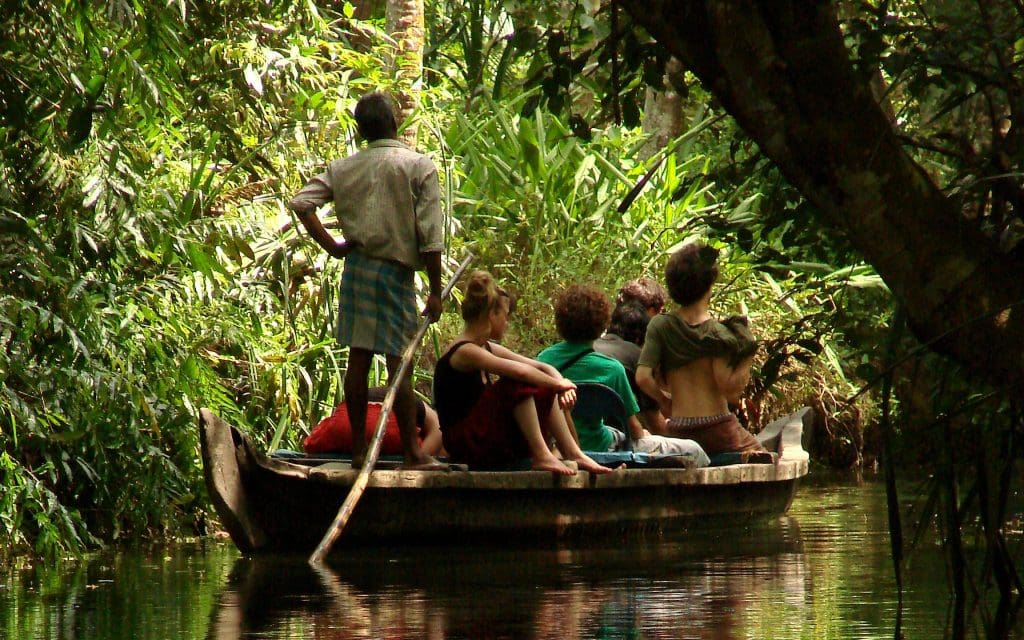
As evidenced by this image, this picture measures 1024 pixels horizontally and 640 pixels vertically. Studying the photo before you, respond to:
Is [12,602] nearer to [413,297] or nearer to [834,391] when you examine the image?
[413,297]

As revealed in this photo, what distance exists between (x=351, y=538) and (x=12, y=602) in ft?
6.11

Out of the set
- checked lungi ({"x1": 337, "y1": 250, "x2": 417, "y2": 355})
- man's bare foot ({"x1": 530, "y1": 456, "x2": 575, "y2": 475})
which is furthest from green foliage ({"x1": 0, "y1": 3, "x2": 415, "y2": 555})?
man's bare foot ({"x1": 530, "y1": 456, "x2": 575, "y2": 475})

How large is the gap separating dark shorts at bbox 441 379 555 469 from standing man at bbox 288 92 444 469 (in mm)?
265

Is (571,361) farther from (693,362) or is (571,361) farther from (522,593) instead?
(522,593)

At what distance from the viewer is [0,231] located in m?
3.41

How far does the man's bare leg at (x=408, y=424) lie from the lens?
7852 millimetres

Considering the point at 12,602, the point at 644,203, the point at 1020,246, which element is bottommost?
the point at 12,602

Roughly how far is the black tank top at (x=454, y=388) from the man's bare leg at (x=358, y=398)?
34 cm

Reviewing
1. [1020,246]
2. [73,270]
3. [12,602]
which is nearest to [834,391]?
[73,270]

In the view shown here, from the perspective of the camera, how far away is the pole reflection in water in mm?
5238

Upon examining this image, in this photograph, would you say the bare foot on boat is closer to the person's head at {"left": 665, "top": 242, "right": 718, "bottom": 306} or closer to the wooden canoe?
the wooden canoe

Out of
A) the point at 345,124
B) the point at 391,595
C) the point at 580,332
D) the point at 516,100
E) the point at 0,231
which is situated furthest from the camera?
the point at 516,100

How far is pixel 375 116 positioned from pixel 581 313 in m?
1.42

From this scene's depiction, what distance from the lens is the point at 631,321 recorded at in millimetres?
9578
